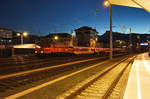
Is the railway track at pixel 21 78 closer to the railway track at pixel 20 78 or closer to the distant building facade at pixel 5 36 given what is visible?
the railway track at pixel 20 78

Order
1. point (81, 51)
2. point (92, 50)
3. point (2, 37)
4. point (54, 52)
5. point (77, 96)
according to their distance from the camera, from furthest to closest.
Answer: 1. point (2, 37)
2. point (92, 50)
3. point (81, 51)
4. point (54, 52)
5. point (77, 96)

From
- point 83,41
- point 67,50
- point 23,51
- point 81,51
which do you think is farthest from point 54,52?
point 83,41

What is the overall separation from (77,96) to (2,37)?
5730 centimetres

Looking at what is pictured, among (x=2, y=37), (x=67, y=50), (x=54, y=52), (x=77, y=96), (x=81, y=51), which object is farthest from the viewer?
(x=2, y=37)

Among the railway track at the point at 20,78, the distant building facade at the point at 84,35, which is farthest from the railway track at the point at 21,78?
the distant building facade at the point at 84,35

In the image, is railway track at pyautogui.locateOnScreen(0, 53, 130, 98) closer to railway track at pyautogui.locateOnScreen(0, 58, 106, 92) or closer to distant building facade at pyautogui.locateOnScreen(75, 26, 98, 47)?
railway track at pyautogui.locateOnScreen(0, 58, 106, 92)

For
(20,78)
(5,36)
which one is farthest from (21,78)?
(5,36)

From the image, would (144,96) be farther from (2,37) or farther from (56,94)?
(2,37)

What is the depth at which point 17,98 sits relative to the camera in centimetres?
577

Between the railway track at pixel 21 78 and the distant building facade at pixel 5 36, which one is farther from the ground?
the distant building facade at pixel 5 36

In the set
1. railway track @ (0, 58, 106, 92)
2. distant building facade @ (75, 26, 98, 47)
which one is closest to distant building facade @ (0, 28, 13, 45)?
distant building facade @ (75, 26, 98, 47)

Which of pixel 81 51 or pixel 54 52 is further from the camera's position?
pixel 81 51

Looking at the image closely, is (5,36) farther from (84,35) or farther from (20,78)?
(20,78)

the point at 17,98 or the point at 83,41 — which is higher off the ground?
the point at 83,41
